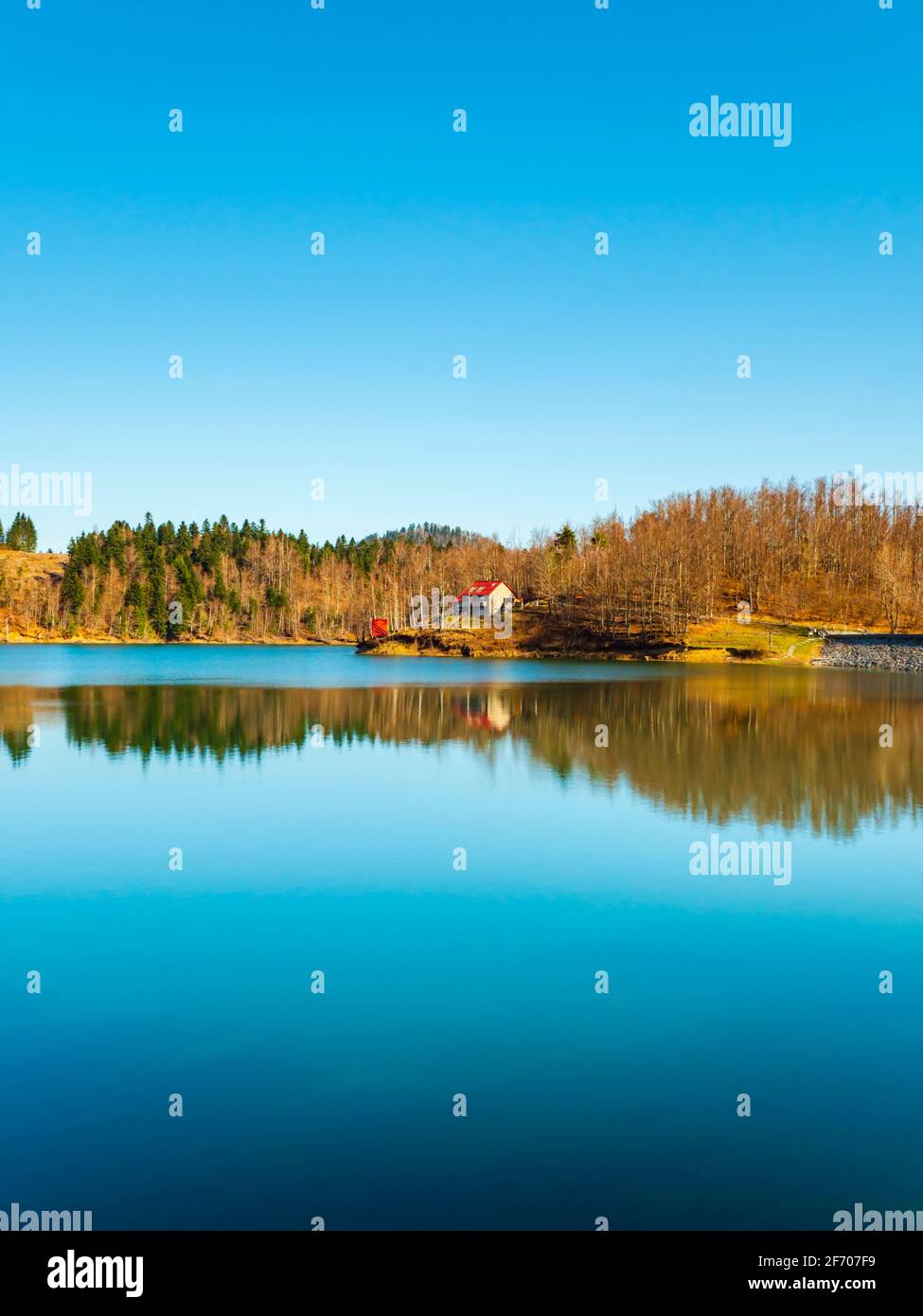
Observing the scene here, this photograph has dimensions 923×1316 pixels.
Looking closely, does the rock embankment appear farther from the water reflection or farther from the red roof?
the red roof

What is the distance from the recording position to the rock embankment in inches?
3076

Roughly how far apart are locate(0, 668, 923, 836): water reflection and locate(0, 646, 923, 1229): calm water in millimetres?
382

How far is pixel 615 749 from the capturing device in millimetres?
31344

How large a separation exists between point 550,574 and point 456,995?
10546 cm

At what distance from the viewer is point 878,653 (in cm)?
8112

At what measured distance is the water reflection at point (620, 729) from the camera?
24.6m

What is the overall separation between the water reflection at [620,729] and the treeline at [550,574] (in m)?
45.6
